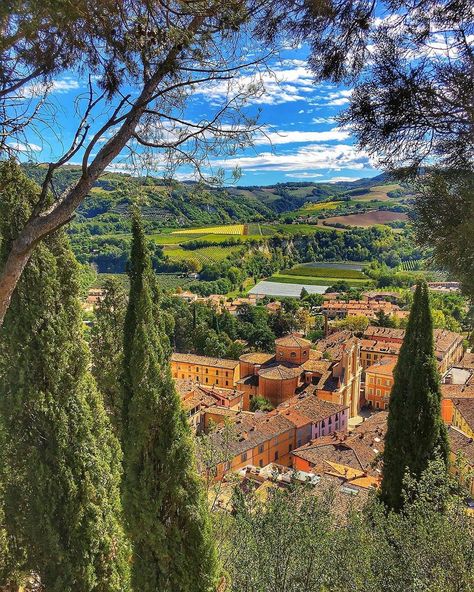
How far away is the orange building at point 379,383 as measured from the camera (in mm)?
30773

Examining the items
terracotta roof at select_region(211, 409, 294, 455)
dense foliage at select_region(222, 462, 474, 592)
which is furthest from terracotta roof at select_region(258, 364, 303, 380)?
dense foliage at select_region(222, 462, 474, 592)

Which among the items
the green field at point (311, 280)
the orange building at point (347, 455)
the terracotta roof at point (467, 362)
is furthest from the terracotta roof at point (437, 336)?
the green field at point (311, 280)

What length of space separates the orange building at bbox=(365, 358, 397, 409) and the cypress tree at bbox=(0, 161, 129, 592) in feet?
90.1

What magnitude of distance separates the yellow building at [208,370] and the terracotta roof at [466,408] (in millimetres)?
14790

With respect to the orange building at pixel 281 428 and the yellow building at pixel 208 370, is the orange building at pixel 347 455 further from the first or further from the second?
the yellow building at pixel 208 370

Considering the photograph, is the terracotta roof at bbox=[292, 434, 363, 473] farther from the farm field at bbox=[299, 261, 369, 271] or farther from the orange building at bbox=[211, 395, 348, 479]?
the farm field at bbox=[299, 261, 369, 271]

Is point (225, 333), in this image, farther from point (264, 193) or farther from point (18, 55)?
point (264, 193)

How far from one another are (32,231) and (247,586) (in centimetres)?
452

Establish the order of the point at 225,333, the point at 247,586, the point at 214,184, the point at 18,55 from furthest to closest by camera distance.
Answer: the point at 225,333
the point at 247,586
the point at 214,184
the point at 18,55

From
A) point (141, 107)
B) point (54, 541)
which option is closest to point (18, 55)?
point (141, 107)

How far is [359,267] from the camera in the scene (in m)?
85.1

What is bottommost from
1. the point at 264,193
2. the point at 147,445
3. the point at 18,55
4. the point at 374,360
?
the point at 374,360

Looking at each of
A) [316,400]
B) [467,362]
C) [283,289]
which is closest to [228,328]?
[316,400]

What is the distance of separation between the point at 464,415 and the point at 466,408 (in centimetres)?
58
